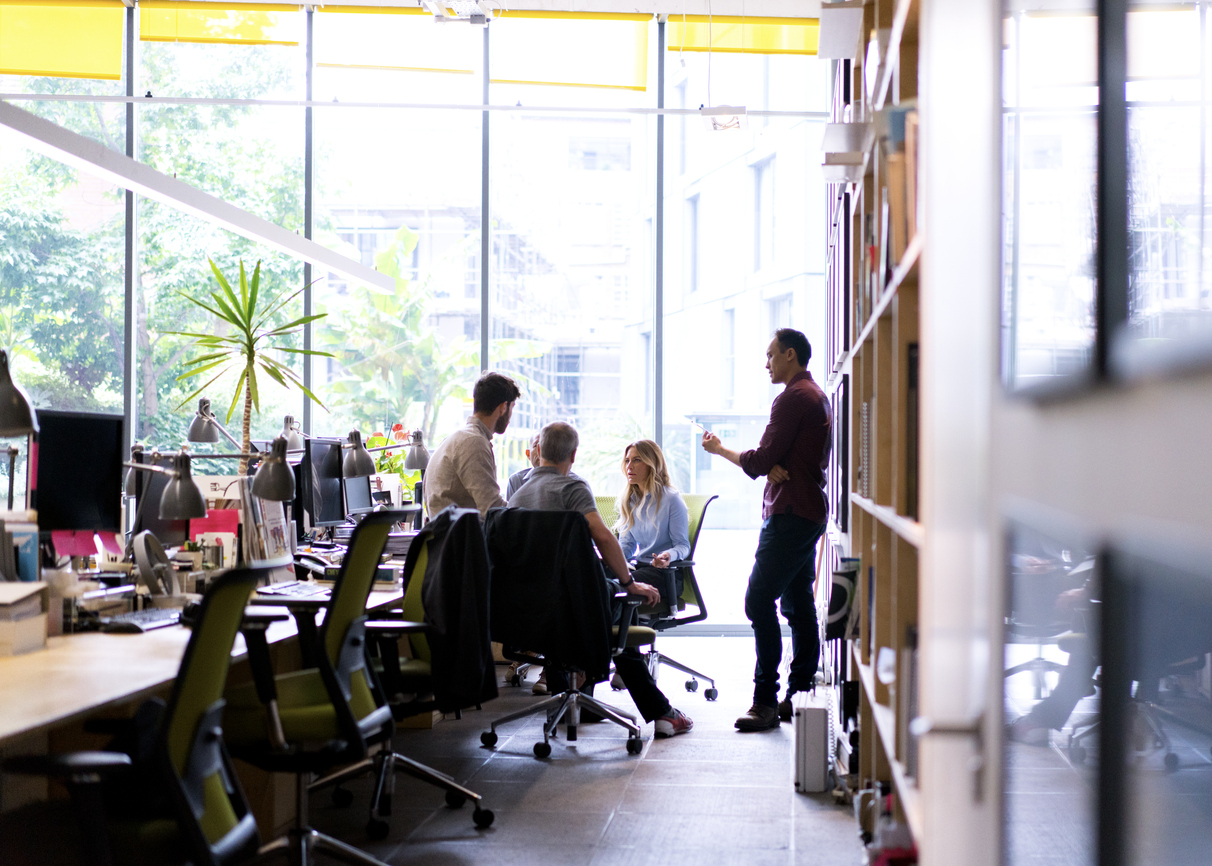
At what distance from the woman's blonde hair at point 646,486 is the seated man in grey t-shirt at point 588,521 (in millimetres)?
569

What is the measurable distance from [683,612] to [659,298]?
2.61 m

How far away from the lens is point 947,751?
1221 mm

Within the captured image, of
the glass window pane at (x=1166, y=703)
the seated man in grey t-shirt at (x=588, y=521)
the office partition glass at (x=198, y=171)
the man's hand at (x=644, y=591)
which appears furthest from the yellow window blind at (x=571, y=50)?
the glass window pane at (x=1166, y=703)

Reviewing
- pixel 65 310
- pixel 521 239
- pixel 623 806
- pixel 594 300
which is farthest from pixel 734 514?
pixel 65 310

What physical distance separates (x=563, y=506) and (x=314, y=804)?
137cm

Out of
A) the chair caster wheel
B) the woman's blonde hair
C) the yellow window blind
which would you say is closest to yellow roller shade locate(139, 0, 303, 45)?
the yellow window blind

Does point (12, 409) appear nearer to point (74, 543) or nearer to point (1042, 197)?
point (74, 543)

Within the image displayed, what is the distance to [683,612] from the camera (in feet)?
16.4

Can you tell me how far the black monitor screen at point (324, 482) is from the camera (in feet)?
14.5

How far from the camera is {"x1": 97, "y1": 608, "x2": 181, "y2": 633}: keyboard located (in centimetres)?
272

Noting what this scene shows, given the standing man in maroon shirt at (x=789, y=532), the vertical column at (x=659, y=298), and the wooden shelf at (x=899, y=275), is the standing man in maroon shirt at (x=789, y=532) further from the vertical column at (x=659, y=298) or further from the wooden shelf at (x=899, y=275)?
the vertical column at (x=659, y=298)

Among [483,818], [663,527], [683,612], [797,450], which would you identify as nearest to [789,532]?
[797,450]

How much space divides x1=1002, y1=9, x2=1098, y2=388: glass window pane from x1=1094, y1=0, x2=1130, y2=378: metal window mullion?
129 mm

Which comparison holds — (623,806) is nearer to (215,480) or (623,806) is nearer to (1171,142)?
(215,480)
